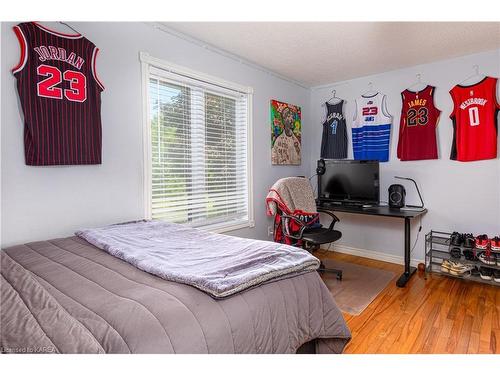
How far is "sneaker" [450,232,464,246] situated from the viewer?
3135 mm

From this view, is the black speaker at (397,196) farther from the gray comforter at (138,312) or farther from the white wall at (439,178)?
the gray comforter at (138,312)

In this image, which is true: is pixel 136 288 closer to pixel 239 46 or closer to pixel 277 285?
pixel 277 285

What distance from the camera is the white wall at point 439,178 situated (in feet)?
10.4

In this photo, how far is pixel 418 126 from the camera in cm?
354

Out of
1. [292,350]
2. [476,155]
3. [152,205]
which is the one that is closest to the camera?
[292,350]

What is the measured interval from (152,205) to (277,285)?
1.60m

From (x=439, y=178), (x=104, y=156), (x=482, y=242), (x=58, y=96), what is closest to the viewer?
(x=58, y=96)

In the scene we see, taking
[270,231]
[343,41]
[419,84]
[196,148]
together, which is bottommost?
[270,231]

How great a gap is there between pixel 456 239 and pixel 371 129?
162 centimetres

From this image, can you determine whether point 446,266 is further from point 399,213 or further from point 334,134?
point 334,134

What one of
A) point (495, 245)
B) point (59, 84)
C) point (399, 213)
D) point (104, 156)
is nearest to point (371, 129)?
point (399, 213)

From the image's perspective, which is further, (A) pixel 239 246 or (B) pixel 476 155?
(B) pixel 476 155

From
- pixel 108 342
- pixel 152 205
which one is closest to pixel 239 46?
pixel 152 205

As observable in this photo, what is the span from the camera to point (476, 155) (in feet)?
10.5
